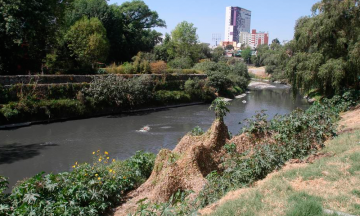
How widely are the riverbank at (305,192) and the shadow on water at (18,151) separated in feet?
36.2

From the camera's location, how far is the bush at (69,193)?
233 inches

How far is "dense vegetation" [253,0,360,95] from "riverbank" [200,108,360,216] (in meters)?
11.9

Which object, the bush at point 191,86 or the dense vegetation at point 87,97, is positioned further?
the bush at point 191,86

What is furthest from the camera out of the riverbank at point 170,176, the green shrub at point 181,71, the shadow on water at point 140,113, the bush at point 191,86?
the green shrub at point 181,71

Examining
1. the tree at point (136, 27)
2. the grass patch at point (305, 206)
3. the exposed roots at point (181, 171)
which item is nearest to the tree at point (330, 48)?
the exposed roots at point (181, 171)

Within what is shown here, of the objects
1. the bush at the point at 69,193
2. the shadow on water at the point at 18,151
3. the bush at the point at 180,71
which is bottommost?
the shadow on water at the point at 18,151

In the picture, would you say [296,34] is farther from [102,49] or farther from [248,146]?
[102,49]

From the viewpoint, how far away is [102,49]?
3375 centimetres

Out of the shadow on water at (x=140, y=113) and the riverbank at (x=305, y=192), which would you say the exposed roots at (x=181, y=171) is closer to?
the riverbank at (x=305, y=192)

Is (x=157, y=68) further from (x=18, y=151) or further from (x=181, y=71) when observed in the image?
(x=18, y=151)

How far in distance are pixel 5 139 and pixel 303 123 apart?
590 inches

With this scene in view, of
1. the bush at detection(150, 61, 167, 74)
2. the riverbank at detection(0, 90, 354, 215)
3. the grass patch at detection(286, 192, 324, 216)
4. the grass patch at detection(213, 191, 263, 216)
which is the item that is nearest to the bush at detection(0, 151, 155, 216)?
the riverbank at detection(0, 90, 354, 215)

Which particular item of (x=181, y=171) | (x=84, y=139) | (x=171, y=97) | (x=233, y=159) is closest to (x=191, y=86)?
(x=171, y=97)

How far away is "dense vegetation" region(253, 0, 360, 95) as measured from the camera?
17.2 meters
